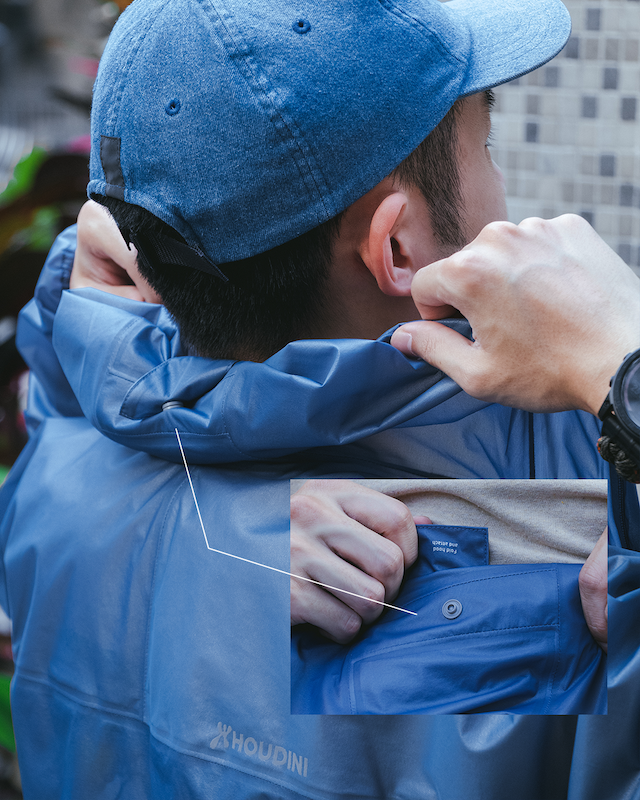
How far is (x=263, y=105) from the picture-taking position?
58 cm

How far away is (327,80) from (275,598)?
1.37 ft

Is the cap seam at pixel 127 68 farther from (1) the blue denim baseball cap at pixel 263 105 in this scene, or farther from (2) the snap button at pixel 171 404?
(2) the snap button at pixel 171 404

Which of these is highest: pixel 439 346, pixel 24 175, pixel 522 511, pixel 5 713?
pixel 439 346

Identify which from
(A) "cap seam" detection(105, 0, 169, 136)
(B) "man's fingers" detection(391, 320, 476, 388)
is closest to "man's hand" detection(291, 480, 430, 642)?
(B) "man's fingers" detection(391, 320, 476, 388)

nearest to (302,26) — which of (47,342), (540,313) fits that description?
(540,313)

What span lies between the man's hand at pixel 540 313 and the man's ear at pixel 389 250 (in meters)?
0.08

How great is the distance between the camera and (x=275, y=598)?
0.62m

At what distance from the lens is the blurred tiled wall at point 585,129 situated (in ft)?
3.88

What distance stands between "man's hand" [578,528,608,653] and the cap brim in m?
0.40

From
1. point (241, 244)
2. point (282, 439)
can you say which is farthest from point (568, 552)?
point (241, 244)

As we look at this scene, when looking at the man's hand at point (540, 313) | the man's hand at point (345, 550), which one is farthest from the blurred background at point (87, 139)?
the man's hand at point (345, 550)

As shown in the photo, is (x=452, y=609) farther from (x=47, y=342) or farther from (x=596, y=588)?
(x=47, y=342)

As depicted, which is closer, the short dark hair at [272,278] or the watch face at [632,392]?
the watch face at [632,392]

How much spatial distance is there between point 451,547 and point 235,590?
19cm
